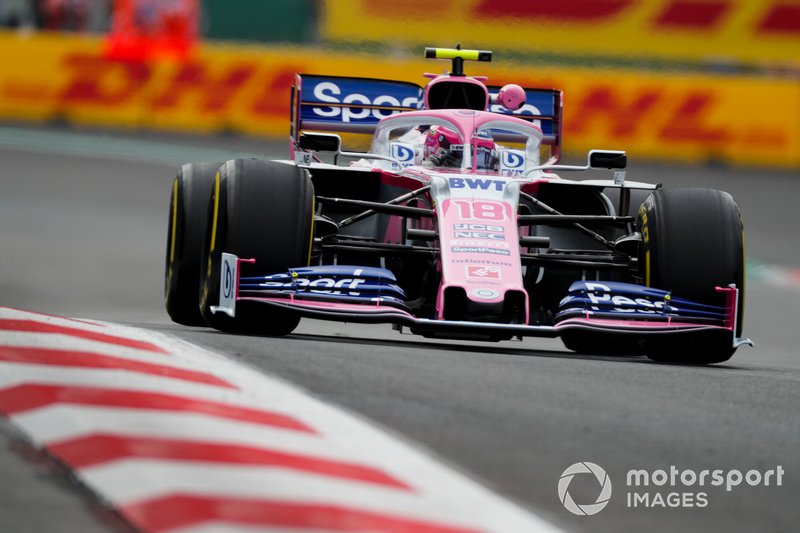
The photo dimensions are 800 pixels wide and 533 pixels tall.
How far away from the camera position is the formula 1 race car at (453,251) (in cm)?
802

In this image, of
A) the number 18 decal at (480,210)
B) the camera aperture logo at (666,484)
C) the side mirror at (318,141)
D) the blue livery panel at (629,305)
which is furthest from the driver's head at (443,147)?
the camera aperture logo at (666,484)

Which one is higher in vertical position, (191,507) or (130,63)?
(130,63)

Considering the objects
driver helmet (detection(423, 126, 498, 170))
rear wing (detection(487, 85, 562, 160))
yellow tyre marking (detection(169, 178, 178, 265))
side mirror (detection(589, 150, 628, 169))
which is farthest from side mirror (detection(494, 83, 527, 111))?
yellow tyre marking (detection(169, 178, 178, 265))

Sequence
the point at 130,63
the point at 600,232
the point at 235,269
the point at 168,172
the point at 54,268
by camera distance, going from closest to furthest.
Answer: the point at 235,269, the point at 600,232, the point at 54,268, the point at 168,172, the point at 130,63

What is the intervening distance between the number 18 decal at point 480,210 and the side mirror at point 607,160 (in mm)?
994

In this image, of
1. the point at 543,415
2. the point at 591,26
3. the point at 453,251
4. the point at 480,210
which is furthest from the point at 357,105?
the point at 591,26

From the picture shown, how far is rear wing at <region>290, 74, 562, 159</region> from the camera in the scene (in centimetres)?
1120

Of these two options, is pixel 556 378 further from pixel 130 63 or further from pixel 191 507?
pixel 130 63

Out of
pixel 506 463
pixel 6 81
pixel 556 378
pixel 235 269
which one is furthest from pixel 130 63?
pixel 506 463

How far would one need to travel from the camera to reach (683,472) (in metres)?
5.12

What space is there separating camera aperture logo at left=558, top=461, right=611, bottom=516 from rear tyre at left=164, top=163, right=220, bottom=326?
450 centimetres

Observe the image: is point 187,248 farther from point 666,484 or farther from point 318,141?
point 666,484

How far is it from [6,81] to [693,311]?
711 inches

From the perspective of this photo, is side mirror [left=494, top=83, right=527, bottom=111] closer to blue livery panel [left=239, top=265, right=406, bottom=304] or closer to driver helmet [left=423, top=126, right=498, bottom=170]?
driver helmet [left=423, top=126, right=498, bottom=170]
